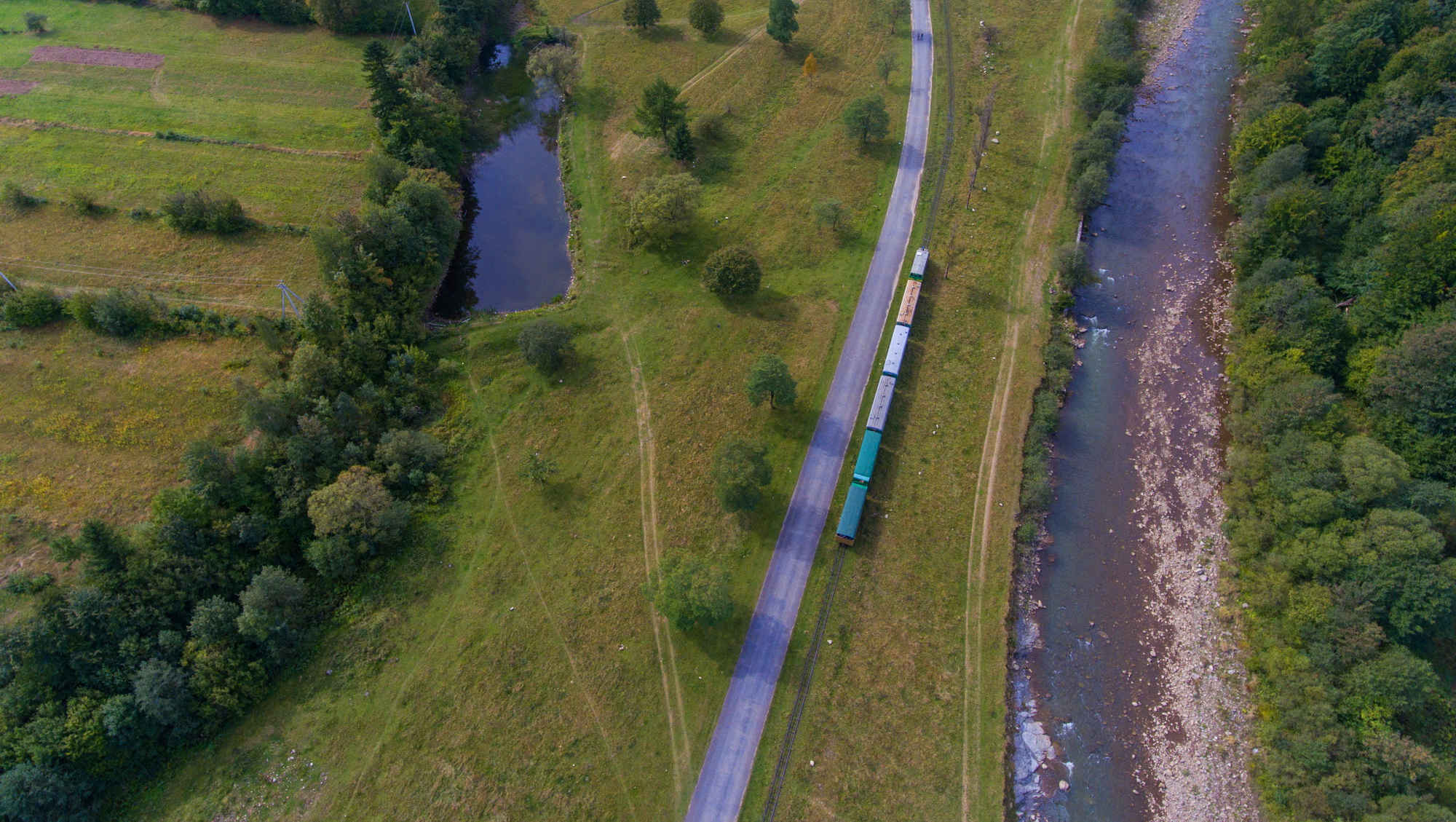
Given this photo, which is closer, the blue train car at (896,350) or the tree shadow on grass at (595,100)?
the blue train car at (896,350)

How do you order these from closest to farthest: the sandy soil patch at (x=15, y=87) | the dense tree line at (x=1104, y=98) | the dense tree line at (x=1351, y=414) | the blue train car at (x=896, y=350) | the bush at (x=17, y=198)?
1. the dense tree line at (x=1351, y=414)
2. the blue train car at (x=896, y=350)
3. the bush at (x=17, y=198)
4. the dense tree line at (x=1104, y=98)
5. the sandy soil patch at (x=15, y=87)

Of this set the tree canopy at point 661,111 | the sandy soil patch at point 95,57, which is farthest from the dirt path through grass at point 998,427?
the sandy soil patch at point 95,57

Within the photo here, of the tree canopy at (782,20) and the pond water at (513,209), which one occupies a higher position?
the tree canopy at (782,20)

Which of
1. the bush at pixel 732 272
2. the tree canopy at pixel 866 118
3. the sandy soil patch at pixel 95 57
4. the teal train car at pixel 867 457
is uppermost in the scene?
the tree canopy at pixel 866 118

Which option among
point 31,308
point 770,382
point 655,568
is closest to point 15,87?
point 31,308

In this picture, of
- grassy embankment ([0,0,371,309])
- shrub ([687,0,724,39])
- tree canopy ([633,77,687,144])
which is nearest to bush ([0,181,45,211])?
grassy embankment ([0,0,371,309])

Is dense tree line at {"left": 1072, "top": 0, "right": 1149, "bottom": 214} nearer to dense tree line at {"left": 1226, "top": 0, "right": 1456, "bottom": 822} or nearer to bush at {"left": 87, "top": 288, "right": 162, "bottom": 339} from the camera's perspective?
dense tree line at {"left": 1226, "top": 0, "right": 1456, "bottom": 822}

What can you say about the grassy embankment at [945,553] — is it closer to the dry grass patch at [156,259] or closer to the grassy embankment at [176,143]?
the dry grass patch at [156,259]
